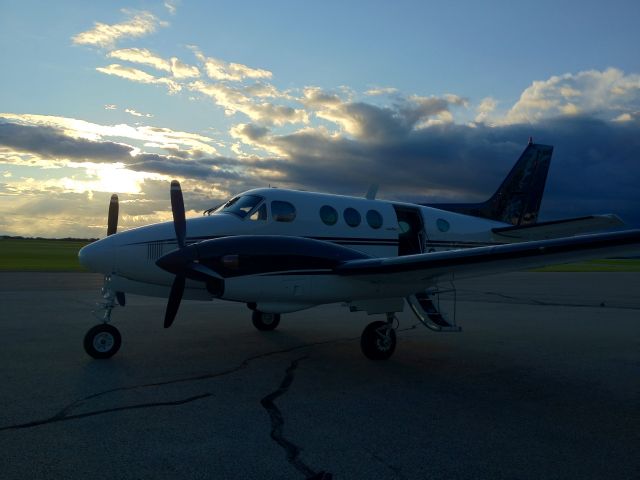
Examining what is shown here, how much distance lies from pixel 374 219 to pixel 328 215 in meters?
1.15

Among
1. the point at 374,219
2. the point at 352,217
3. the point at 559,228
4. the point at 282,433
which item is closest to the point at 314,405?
the point at 282,433

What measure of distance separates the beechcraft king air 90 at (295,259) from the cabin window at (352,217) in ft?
0.07

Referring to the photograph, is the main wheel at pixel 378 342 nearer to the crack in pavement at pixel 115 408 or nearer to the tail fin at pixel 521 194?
the crack in pavement at pixel 115 408

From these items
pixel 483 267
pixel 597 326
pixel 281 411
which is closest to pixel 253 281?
pixel 281 411

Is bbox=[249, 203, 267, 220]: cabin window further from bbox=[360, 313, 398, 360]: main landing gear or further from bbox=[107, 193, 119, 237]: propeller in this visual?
bbox=[360, 313, 398, 360]: main landing gear

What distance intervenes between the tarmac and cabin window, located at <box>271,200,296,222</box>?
236 cm

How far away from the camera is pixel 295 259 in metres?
7.60

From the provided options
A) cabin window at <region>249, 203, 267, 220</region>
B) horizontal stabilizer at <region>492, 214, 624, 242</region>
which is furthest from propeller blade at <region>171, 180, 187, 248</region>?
horizontal stabilizer at <region>492, 214, 624, 242</region>

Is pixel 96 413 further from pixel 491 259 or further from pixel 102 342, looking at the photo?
pixel 491 259

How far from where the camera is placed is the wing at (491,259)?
6027mm

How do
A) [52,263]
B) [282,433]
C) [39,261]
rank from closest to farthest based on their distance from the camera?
[282,433], [52,263], [39,261]

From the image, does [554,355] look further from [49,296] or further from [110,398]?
[49,296]

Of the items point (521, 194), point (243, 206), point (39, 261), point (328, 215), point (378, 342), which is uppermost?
point (521, 194)

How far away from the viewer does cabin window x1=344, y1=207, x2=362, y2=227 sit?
10.7m
